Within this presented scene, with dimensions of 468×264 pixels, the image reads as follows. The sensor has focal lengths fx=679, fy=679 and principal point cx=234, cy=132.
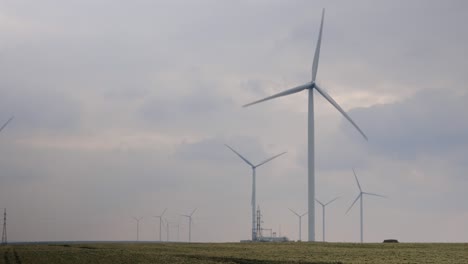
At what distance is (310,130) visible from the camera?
115 m

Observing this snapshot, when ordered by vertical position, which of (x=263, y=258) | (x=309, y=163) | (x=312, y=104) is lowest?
(x=263, y=258)

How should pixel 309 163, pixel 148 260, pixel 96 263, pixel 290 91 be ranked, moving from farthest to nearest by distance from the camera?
pixel 290 91, pixel 309 163, pixel 148 260, pixel 96 263

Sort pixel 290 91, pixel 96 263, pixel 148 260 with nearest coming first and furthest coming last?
pixel 96 263 < pixel 148 260 < pixel 290 91

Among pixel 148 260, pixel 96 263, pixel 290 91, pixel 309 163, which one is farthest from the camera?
pixel 290 91

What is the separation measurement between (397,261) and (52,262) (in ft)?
116

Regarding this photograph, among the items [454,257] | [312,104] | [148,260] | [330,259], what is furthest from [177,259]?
[312,104]

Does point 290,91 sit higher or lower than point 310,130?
higher

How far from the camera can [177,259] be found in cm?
7419

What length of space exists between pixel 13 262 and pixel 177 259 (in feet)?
55.9

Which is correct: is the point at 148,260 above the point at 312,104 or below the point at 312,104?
below

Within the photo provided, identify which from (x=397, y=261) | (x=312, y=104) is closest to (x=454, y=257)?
→ (x=397, y=261)

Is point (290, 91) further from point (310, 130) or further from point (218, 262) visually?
point (218, 262)

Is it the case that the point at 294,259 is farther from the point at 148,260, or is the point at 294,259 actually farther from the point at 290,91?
the point at 290,91

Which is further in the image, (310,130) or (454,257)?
(310,130)
